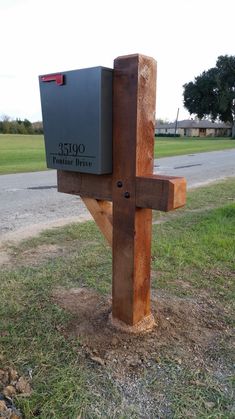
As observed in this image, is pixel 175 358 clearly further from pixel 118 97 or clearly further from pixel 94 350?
pixel 118 97

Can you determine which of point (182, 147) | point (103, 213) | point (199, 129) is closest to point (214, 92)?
point (182, 147)

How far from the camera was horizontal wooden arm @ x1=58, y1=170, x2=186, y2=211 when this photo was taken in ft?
6.39

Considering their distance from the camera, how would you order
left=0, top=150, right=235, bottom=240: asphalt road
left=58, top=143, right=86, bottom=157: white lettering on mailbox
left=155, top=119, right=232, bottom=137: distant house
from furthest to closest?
1. left=155, top=119, right=232, bottom=137: distant house
2. left=0, top=150, right=235, bottom=240: asphalt road
3. left=58, top=143, right=86, bottom=157: white lettering on mailbox

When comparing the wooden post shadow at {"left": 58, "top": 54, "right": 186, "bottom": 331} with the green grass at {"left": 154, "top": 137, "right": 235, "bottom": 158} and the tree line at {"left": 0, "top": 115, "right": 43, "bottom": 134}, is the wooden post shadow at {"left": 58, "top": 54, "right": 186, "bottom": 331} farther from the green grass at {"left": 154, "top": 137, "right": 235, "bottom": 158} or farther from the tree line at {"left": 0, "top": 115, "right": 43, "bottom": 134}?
the tree line at {"left": 0, "top": 115, "right": 43, "bottom": 134}

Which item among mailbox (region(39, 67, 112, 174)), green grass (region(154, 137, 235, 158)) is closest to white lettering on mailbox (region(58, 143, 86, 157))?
mailbox (region(39, 67, 112, 174))

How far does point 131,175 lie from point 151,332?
106cm

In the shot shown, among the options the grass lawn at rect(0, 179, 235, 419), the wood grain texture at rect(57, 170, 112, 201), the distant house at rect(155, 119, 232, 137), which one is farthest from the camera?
the distant house at rect(155, 119, 232, 137)

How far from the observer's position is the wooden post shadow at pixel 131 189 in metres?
1.96

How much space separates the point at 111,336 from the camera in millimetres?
2297

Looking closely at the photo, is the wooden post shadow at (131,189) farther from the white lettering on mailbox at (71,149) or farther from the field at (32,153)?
the field at (32,153)

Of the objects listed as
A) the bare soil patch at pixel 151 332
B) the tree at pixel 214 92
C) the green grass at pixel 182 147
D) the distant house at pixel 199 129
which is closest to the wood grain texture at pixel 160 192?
the bare soil patch at pixel 151 332

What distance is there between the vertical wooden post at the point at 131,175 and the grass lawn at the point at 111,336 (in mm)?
251

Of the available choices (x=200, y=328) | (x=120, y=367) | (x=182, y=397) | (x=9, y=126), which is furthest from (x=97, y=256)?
(x=9, y=126)

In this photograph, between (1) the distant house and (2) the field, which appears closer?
(2) the field
